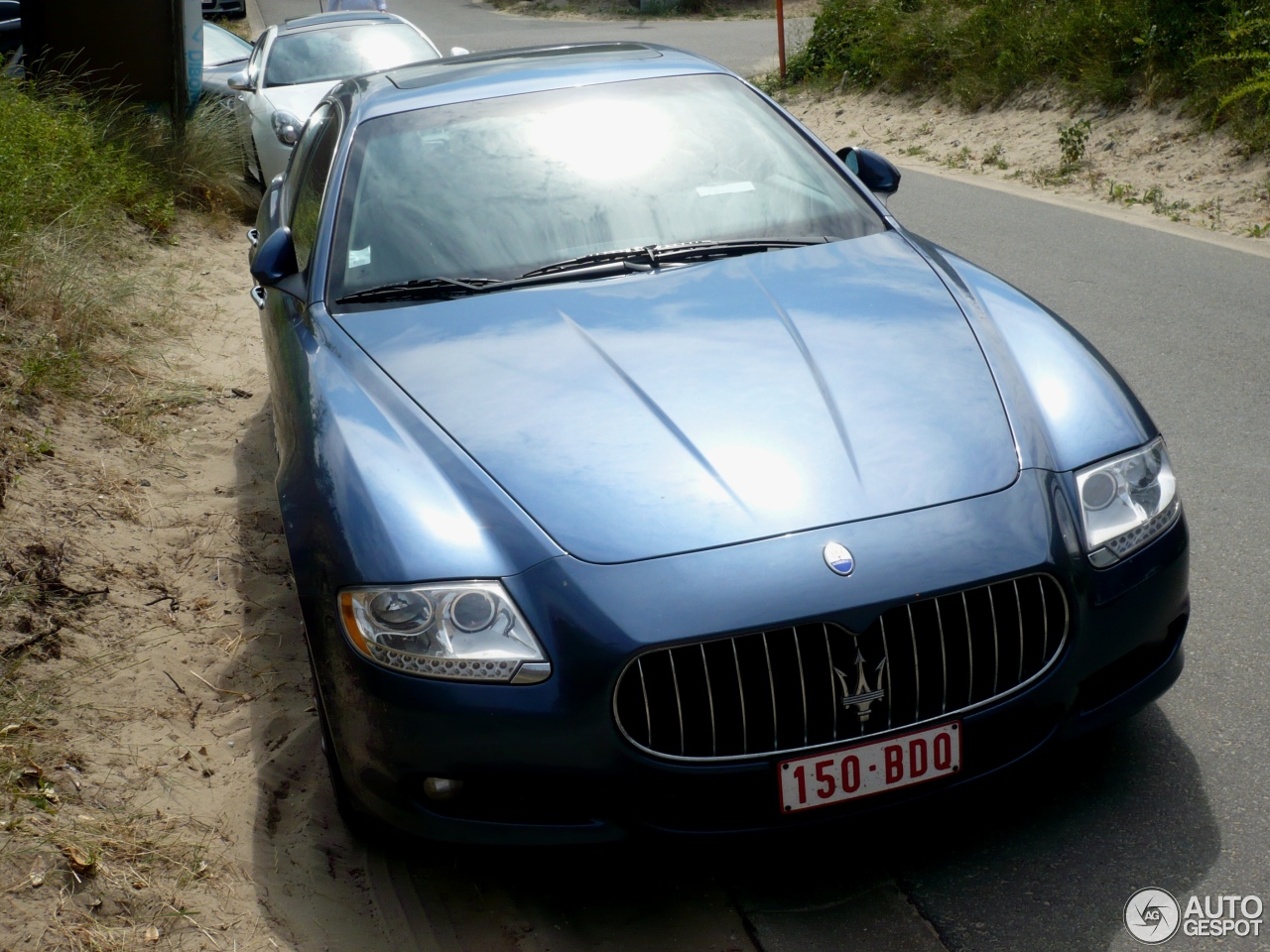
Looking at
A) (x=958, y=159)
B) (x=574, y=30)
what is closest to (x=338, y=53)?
(x=958, y=159)

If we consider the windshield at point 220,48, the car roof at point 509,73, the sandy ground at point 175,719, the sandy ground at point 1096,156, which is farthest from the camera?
the windshield at point 220,48

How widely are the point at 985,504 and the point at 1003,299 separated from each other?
1014 millimetres

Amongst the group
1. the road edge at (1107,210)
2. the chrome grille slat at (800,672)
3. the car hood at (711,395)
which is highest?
the car hood at (711,395)

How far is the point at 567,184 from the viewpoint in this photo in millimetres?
3725

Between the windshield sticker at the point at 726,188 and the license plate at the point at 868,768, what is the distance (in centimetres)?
195

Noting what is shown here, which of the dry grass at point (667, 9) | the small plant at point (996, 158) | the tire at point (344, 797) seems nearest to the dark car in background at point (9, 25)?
the small plant at point (996, 158)

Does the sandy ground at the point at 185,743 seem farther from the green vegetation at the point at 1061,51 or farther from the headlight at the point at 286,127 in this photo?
the green vegetation at the point at 1061,51

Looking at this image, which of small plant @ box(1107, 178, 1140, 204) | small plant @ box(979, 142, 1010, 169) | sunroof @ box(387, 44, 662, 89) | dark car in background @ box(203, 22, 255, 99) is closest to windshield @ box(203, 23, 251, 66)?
dark car in background @ box(203, 22, 255, 99)

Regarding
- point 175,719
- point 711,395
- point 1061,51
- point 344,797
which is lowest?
point 175,719

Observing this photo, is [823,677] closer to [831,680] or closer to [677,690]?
[831,680]

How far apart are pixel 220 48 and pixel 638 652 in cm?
1312

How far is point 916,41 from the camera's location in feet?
44.5

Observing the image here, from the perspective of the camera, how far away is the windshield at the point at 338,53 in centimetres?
1088

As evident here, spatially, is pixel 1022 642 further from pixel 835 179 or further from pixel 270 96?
pixel 270 96
